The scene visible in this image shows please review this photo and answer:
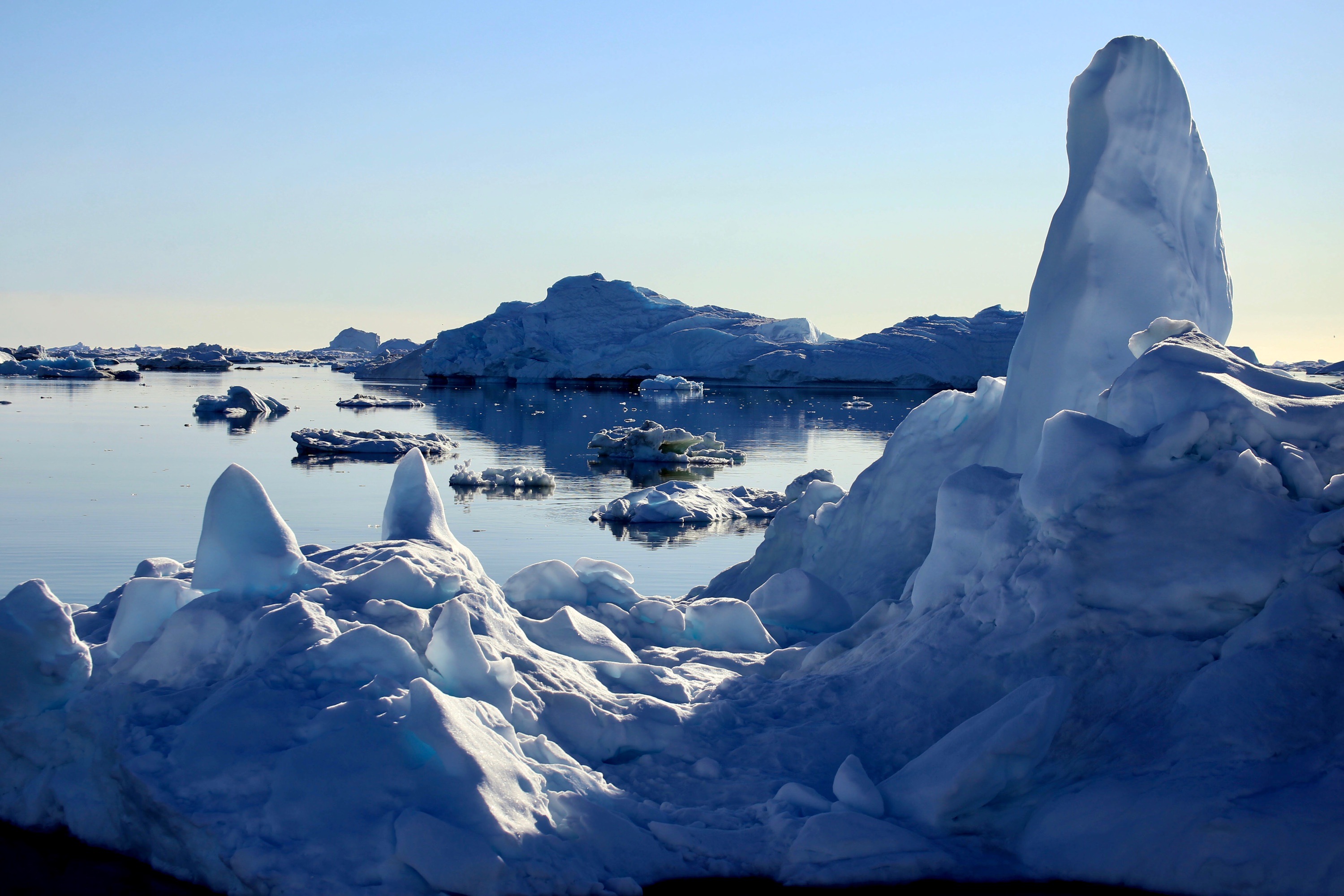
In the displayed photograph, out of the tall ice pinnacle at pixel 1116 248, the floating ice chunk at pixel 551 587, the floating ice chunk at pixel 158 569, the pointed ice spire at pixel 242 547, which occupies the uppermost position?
the tall ice pinnacle at pixel 1116 248

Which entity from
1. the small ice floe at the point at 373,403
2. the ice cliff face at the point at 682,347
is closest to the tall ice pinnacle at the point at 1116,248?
the small ice floe at the point at 373,403

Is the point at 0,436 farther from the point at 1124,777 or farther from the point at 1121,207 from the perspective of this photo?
the point at 1124,777

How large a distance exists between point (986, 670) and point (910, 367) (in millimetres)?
43391

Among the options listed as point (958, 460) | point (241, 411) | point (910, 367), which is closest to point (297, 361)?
point (910, 367)

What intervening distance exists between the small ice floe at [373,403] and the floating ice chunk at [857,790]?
103 feet

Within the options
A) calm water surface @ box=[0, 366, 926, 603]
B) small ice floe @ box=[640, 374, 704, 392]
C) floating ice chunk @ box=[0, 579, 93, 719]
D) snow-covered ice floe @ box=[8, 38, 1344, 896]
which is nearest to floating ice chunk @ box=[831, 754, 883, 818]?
snow-covered ice floe @ box=[8, 38, 1344, 896]

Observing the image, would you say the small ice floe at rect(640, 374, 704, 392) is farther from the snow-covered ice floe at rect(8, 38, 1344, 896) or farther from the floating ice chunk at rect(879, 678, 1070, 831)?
the floating ice chunk at rect(879, 678, 1070, 831)

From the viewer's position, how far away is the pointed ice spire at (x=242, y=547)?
15.8 ft

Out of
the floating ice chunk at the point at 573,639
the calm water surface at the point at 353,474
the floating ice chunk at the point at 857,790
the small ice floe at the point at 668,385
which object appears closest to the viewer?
the floating ice chunk at the point at 857,790

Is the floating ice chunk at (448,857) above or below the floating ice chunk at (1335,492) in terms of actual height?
below

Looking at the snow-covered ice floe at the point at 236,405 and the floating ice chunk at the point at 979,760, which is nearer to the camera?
the floating ice chunk at the point at 979,760

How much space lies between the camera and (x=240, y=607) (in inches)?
183

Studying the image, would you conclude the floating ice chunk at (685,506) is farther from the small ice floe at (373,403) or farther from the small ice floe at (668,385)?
the small ice floe at (668,385)

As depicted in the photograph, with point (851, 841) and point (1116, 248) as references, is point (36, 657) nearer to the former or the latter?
point (851, 841)
